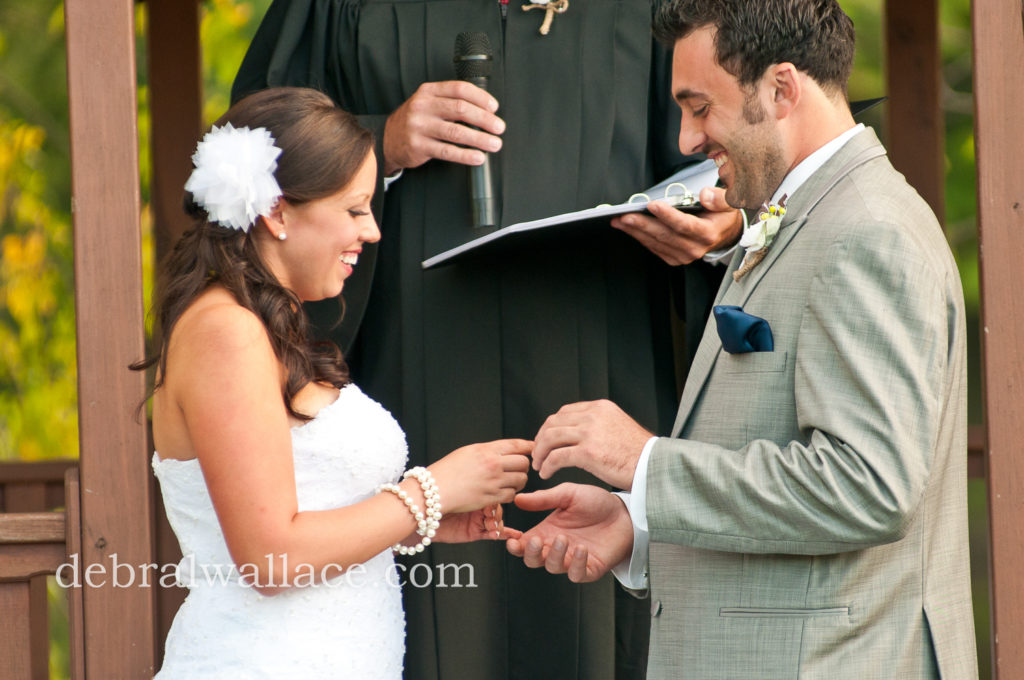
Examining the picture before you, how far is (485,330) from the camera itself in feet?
10.5

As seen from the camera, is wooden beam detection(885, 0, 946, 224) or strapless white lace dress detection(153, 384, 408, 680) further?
wooden beam detection(885, 0, 946, 224)

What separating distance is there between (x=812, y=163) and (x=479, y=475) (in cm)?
92

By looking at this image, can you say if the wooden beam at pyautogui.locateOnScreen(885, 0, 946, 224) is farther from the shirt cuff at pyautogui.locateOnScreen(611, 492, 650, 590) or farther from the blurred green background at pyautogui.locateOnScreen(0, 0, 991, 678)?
the shirt cuff at pyautogui.locateOnScreen(611, 492, 650, 590)

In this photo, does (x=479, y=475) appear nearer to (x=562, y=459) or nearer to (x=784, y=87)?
(x=562, y=459)

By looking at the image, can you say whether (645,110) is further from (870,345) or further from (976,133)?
(870,345)

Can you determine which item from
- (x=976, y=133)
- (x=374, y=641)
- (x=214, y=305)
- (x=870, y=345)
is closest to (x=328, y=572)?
(x=374, y=641)

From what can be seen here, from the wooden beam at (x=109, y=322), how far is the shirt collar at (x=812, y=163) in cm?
141

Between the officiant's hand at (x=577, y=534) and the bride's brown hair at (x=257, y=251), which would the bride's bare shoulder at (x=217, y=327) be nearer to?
the bride's brown hair at (x=257, y=251)

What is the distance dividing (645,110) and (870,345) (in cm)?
150

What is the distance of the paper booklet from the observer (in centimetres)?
269

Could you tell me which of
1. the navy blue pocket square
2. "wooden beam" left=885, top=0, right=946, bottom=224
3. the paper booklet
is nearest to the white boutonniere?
the navy blue pocket square

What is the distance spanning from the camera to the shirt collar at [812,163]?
7.38 feet

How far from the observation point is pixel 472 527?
2.68 meters

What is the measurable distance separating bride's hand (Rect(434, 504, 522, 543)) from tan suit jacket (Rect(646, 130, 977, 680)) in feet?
1.73
